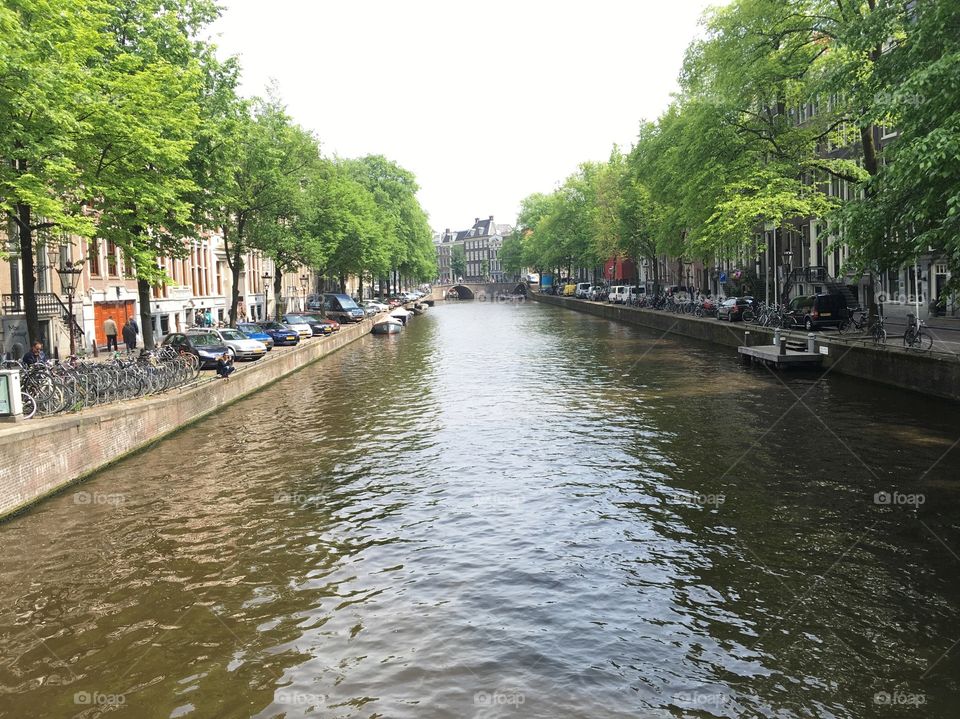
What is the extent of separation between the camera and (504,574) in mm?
10820

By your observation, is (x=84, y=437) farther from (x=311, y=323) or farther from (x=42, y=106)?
(x=311, y=323)

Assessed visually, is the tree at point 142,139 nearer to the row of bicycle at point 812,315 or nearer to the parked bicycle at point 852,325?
the row of bicycle at point 812,315

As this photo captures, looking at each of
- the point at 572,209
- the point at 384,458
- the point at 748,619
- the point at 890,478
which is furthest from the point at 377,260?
the point at 748,619

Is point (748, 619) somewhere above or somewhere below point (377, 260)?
below

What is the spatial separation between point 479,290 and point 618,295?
91.1 m

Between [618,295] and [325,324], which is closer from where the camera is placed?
[325,324]

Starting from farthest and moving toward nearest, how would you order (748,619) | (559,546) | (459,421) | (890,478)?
(459,421) < (890,478) < (559,546) < (748,619)

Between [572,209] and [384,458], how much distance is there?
8540 cm

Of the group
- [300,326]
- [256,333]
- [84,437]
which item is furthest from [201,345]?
[300,326]

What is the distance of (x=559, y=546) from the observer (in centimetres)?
1191

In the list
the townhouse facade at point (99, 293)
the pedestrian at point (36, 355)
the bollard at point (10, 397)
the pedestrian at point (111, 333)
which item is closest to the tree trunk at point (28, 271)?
the pedestrian at point (36, 355)

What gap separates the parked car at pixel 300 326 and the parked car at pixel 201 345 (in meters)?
13.2

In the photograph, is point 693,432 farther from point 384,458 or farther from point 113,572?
point 113,572

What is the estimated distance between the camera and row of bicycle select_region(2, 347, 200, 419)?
16688mm
